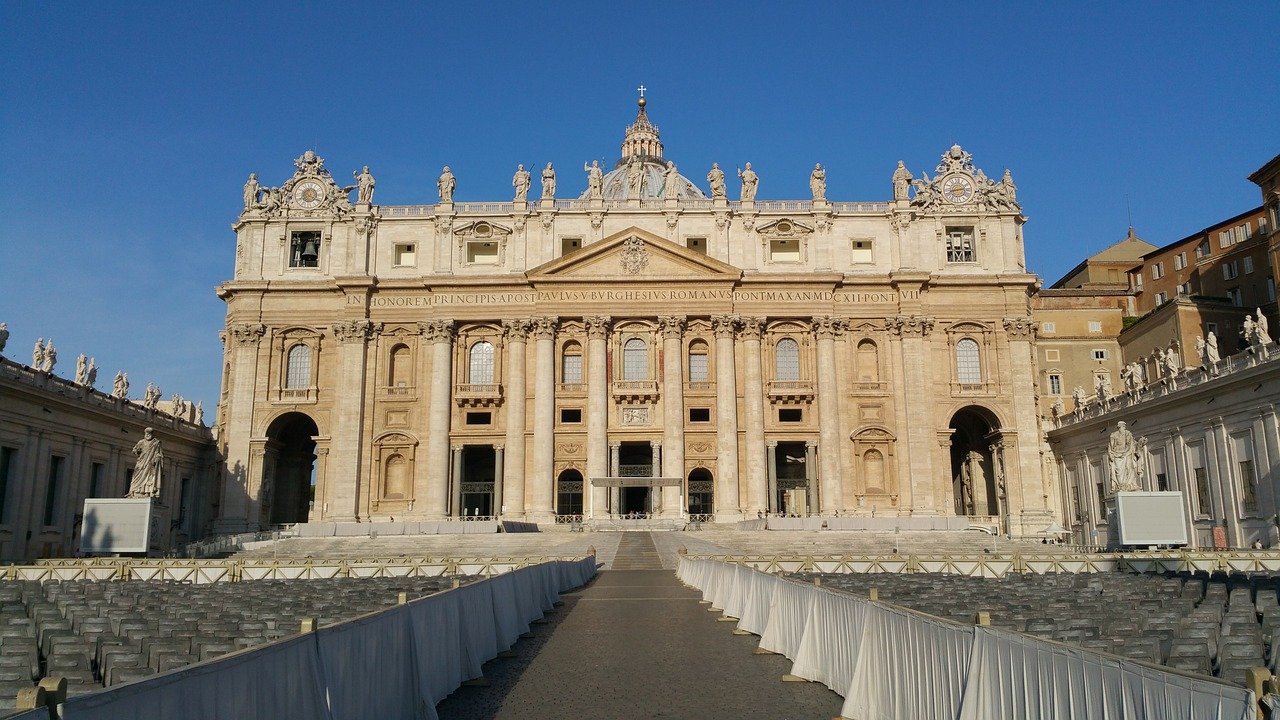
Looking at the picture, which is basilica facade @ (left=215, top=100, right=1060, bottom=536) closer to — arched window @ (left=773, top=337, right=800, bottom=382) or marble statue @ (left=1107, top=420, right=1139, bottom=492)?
arched window @ (left=773, top=337, right=800, bottom=382)

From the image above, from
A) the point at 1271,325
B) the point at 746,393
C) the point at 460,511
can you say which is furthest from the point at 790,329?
the point at 1271,325

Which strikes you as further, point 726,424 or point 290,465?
point 290,465

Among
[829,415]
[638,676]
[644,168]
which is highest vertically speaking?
[644,168]

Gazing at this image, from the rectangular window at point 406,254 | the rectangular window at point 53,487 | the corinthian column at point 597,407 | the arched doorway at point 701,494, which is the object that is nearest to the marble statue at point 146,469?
the rectangular window at point 53,487

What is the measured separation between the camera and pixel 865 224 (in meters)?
62.8

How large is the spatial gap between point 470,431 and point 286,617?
4767 cm

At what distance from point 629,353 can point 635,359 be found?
21.2 inches

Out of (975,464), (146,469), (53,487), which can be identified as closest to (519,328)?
(146,469)

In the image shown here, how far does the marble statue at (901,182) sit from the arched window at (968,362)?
1017 cm

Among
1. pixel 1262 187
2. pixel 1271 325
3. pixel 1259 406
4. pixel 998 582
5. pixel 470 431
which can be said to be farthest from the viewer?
pixel 470 431

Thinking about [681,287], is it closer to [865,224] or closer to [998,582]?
[865,224]

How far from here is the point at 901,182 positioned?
208 feet

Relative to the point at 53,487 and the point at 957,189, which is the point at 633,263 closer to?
the point at 957,189

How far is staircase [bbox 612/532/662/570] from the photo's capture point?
3753cm
